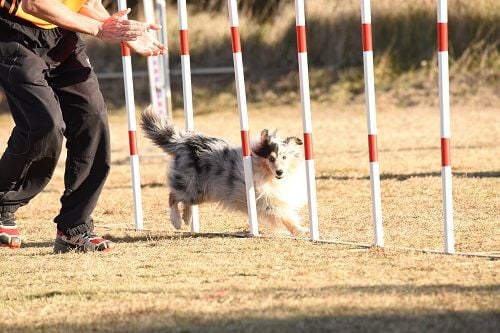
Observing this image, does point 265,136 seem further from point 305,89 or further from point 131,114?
point 305,89

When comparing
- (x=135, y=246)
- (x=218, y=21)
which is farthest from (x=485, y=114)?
(x=135, y=246)

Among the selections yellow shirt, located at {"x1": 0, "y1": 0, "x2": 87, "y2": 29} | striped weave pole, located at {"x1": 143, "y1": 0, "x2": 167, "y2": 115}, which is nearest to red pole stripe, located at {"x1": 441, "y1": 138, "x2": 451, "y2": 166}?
yellow shirt, located at {"x1": 0, "y1": 0, "x2": 87, "y2": 29}

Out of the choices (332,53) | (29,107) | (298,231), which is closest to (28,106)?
(29,107)

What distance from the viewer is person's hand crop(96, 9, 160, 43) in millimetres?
5621

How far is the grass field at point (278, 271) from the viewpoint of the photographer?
13.6ft

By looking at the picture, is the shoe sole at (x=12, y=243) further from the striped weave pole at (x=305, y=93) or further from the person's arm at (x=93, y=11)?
the striped weave pole at (x=305, y=93)

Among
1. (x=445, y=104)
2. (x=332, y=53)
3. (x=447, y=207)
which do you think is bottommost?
(x=447, y=207)

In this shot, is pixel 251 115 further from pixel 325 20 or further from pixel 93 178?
pixel 93 178

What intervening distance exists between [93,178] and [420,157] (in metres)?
5.44

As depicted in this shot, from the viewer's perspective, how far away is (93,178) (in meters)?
6.20

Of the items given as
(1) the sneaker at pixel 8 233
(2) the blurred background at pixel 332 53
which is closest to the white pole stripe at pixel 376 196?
(1) the sneaker at pixel 8 233

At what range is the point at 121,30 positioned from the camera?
222 inches

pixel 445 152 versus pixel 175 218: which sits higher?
pixel 445 152

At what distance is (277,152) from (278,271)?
5.90ft
